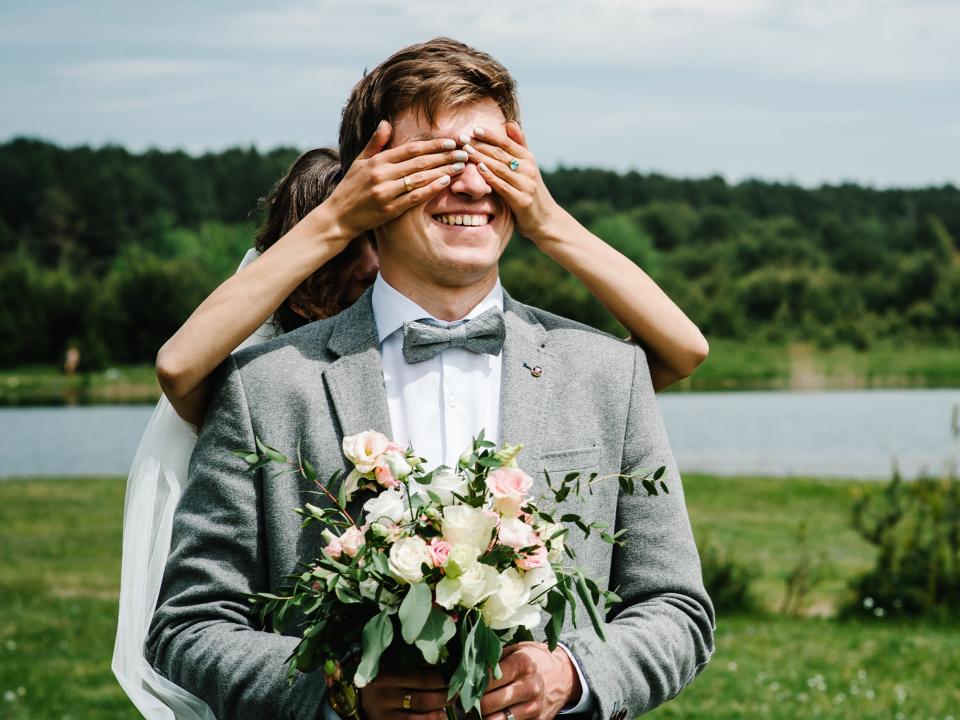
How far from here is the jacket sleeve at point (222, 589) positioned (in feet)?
8.75

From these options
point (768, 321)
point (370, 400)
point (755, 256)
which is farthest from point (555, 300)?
point (370, 400)

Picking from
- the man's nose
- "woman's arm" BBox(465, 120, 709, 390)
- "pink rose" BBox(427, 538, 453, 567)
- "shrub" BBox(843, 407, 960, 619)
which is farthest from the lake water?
"pink rose" BBox(427, 538, 453, 567)

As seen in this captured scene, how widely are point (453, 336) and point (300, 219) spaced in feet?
4.63

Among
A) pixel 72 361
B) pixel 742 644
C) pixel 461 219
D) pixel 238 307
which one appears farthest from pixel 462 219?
pixel 72 361

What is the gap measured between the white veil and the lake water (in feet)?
54.6

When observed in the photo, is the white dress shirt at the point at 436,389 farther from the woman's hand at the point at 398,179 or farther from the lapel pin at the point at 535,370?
the woman's hand at the point at 398,179

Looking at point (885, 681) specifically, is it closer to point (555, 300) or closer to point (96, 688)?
point (96, 688)

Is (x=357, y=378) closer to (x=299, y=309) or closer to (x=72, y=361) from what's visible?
(x=299, y=309)

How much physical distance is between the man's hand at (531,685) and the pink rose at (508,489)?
0.35 m

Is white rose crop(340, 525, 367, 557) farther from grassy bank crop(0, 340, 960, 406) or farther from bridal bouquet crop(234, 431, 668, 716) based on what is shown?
grassy bank crop(0, 340, 960, 406)

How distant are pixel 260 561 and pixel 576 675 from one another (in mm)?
812

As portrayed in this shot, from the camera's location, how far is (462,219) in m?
2.86

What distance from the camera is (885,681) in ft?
28.3

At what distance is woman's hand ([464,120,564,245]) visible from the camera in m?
2.83
